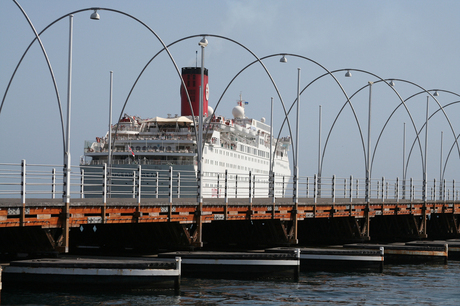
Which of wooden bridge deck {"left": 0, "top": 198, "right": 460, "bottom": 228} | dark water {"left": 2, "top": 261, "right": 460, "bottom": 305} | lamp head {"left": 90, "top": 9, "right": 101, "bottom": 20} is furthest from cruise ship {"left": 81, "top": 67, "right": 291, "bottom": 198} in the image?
lamp head {"left": 90, "top": 9, "right": 101, "bottom": 20}

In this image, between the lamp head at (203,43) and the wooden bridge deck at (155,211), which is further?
the lamp head at (203,43)

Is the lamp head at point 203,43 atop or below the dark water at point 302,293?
atop

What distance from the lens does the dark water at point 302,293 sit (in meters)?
22.2

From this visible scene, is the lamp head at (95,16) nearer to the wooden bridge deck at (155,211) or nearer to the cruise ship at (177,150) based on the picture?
the wooden bridge deck at (155,211)

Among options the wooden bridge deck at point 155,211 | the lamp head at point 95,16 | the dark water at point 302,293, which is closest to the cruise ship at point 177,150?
the wooden bridge deck at point 155,211

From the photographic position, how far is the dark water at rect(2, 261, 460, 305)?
2223cm

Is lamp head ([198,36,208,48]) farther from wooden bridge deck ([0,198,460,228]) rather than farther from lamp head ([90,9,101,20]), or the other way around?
wooden bridge deck ([0,198,460,228])

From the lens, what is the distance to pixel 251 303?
22.6 m

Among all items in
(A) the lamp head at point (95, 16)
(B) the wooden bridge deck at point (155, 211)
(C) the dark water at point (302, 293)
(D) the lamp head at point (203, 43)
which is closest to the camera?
(B) the wooden bridge deck at point (155, 211)

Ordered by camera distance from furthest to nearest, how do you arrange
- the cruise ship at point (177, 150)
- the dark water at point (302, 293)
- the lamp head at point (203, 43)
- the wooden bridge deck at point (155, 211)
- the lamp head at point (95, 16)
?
the cruise ship at point (177, 150)
the lamp head at point (203, 43)
the lamp head at point (95, 16)
the dark water at point (302, 293)
the wooden bridge deck at point (155, 211)

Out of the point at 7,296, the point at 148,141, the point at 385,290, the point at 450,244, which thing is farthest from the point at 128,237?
the point at 148,141

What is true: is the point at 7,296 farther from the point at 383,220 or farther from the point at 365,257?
the point at 383,220

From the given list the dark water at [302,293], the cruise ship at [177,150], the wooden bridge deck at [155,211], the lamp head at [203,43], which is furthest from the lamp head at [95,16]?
the cruise ship at [177,150]

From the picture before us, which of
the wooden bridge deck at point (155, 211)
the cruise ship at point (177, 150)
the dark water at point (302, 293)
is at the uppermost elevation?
the cruise ship at point (177, 150)
